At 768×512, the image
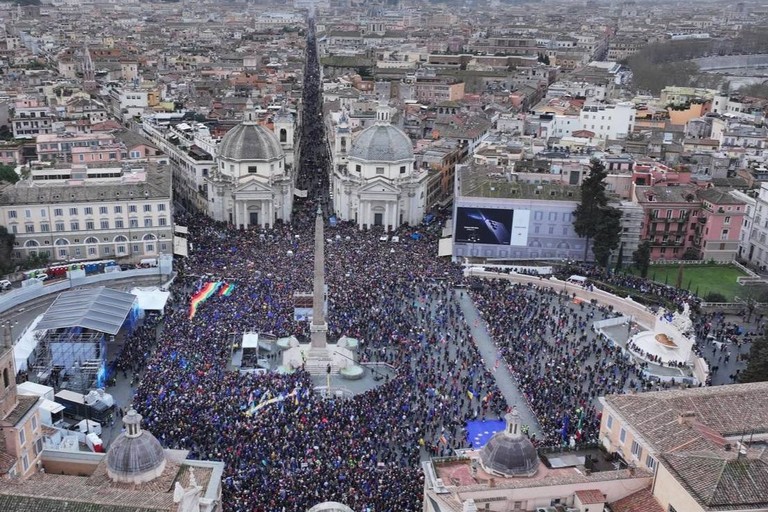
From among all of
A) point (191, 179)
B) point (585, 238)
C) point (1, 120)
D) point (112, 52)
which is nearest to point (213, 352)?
point (585, 238)

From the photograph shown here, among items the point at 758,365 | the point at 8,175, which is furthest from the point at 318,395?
the point at 8,175

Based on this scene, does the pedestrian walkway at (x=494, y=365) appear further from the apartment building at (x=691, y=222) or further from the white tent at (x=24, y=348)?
the white tent at (x=24, y=348)

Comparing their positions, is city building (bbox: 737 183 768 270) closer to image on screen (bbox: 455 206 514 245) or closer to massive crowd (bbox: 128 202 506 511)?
image on screen (bbox: 455 206 514 245)

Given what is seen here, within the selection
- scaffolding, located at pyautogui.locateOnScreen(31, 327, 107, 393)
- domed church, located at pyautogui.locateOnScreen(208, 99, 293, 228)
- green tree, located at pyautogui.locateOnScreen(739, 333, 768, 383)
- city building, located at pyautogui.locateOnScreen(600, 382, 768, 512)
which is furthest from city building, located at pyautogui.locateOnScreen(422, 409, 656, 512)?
domed church, located at pyautogui.locateOnScreen(208, 99, 293, 228)

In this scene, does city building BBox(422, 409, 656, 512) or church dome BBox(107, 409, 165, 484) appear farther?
church dome BBox(107, 409, 165, 484)

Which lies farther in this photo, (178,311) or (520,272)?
(520,272)

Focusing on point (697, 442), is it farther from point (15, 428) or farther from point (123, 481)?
point (15, 428)

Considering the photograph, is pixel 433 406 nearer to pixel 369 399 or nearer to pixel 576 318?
pixel 369 399
